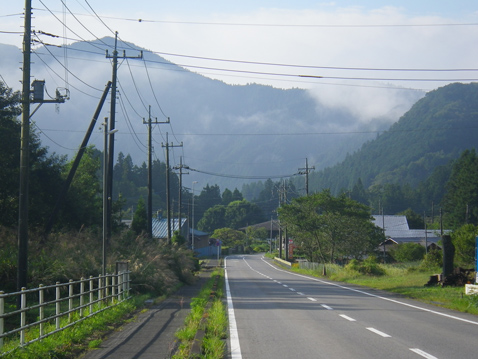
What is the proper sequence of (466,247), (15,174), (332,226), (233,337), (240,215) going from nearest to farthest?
(233,337) < (15,174) < (466,247) < (332,226) < (240,215)

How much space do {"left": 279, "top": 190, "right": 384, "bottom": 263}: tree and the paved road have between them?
106 ft

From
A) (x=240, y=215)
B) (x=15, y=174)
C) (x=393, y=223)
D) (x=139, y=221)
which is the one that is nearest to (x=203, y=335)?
(x=15, y=174)

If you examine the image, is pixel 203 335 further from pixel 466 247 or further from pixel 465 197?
pixel 465 197

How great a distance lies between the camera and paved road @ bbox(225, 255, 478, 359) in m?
9.62

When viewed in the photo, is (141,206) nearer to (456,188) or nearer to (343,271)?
(343,271)

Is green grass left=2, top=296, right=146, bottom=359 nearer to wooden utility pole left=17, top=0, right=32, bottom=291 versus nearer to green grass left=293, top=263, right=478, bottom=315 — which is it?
wooden utility pole left=17, top=0, right=32, bottom=291

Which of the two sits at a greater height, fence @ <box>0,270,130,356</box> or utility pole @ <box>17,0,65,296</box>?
utility pole @ <box>17,0,65,296</box>

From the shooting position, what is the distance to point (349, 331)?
12.3 metres

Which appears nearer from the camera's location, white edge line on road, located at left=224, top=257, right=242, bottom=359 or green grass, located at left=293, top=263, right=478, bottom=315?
white edge line on road, located at left=224, top=257, right=242, bottom=359

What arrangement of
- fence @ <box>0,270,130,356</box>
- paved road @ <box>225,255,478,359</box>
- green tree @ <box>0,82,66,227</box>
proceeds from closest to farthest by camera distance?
paved road @ <box>225,255,478,359</box>
fence @ <box>0,270,130,356</box>
green tree @ <box>0,82,66,227</box>

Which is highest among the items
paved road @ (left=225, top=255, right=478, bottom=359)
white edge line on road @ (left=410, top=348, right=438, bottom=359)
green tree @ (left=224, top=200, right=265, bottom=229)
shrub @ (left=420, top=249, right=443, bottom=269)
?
green tree @ (left=224, top=200, right=265, bottom=229)

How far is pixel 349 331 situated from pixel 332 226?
40.1 meters

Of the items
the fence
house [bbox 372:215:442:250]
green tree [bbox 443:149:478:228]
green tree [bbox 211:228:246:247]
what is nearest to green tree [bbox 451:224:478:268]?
house [bbox 372:215:442:250]

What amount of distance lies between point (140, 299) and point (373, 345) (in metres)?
11.4
